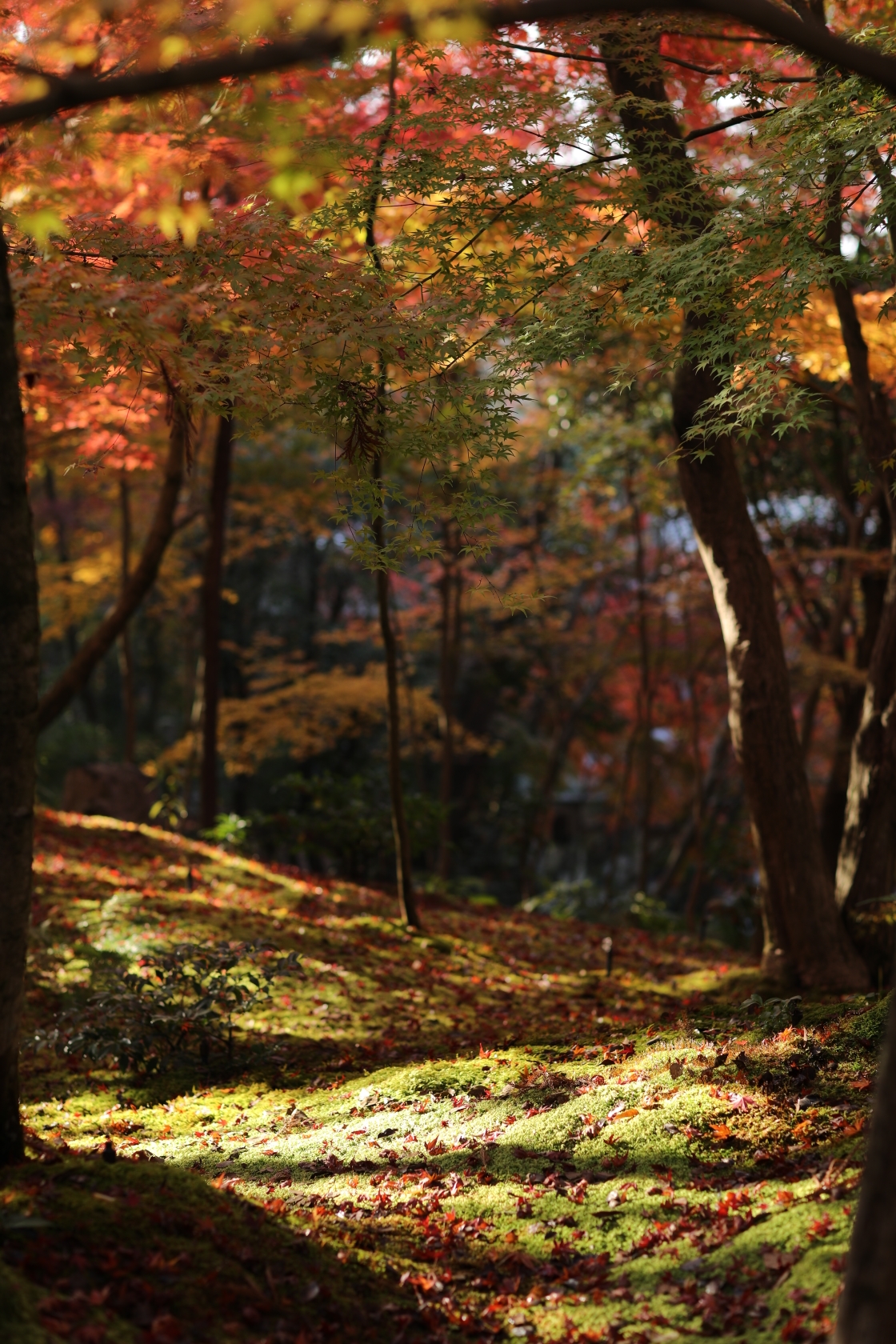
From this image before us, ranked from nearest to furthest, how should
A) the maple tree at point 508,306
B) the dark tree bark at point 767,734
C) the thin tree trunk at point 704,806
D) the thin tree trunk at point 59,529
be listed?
the maple tree at point 508,306 → the dark tree bark at point 767,734 → the thin tree trunk at point 704,806 → the thin tree trunk at point 59,529

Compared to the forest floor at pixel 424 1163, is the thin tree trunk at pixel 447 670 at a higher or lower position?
higher

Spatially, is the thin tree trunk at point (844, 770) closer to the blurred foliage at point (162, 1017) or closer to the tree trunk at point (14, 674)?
the blurred foliage at point (162, 1017)

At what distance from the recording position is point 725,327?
16.5 feet

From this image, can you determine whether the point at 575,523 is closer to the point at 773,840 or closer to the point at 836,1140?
the point at 773,840

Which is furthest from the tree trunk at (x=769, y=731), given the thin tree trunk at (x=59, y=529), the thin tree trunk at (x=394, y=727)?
the thin tree trunk at (x=59, y=529)

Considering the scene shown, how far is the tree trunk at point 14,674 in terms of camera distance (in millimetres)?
3432

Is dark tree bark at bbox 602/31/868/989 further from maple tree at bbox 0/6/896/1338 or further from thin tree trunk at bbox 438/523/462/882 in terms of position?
thin tree trunk at bbox 438/523/462/882

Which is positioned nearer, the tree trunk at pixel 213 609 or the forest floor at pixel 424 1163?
the forest floor at pixel 424 1163

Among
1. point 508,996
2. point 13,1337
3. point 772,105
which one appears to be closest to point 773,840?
point 508,996

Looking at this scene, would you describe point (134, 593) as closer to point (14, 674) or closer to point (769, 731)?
point (769, 731)

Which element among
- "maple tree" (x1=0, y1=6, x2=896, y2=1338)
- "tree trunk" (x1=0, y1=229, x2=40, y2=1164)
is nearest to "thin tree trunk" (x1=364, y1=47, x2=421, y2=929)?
"maple tree" (x1=0, y1=6, x2=896, y2=1338)

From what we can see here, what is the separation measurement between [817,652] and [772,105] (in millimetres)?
6693

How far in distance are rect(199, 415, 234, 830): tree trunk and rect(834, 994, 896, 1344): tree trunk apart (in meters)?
10.9

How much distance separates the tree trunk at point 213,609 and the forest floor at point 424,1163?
4531 mm
